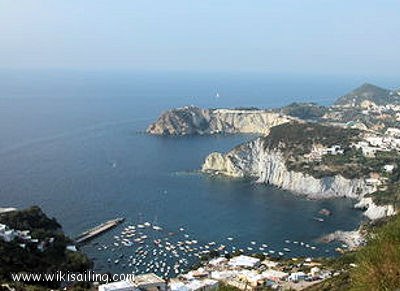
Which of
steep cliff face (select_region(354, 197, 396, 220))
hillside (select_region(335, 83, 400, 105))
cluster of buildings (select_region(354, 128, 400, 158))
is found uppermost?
→ hillside (select_region(335, 83, 400, 105))

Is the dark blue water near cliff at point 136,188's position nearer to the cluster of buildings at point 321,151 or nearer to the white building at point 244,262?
the cluster of buildings at point 321,151

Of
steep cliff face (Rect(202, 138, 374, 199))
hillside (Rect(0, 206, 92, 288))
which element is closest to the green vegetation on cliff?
hillside (Rect(0, 206, 92, 288))

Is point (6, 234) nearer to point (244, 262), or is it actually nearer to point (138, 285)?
point (138, 285)

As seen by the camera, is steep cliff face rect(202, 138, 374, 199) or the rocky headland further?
steep cliff face rect(202, 138, 374, 199)

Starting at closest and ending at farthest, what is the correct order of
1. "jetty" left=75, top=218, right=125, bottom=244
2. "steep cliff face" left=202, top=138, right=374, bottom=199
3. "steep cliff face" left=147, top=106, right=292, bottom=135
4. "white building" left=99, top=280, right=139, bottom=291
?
"white building" left=99, top=280, right=139, bottom=291 < "jetty" left=75, top=218, right=125, bottom=244 < "steep cliff face" left=202, top=138, right=374, bottom=199 < "steep cliff face" left=147, top=106, right=292, bottom=135

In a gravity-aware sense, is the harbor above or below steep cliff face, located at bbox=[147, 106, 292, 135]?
below

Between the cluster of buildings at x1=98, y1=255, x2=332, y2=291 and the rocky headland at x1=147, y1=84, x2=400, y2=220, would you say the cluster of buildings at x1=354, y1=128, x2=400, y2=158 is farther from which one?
the cluster of buildings at x1=98, y1=255, x2=332, y2=291

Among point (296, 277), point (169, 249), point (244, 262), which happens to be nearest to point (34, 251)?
point (169, 249)
